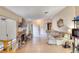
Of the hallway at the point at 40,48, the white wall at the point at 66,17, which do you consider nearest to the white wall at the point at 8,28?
the hallway at the point at 40,48

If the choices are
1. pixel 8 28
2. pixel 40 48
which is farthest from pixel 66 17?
pixel 8 28

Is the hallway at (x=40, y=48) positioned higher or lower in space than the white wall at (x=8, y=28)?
lower

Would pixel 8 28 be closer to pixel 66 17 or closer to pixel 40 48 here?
pixel 40 48

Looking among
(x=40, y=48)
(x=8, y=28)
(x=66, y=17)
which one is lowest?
(x=40, y=48)

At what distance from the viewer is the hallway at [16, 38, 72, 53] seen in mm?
1782

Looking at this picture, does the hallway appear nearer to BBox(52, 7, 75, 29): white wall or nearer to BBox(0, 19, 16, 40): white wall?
BBox(0, 19, 16, 40): white wall

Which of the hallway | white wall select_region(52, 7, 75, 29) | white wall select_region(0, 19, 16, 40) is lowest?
the hallway

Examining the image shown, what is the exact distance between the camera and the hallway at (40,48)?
1.78 metres

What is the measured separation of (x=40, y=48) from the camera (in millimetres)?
1885

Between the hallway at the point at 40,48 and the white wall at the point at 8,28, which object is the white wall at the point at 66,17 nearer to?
the hallway at the point at 40,48

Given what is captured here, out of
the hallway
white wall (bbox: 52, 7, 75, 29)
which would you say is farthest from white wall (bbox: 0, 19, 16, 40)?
white wall (bbox: 52, 7, 75, 29)
